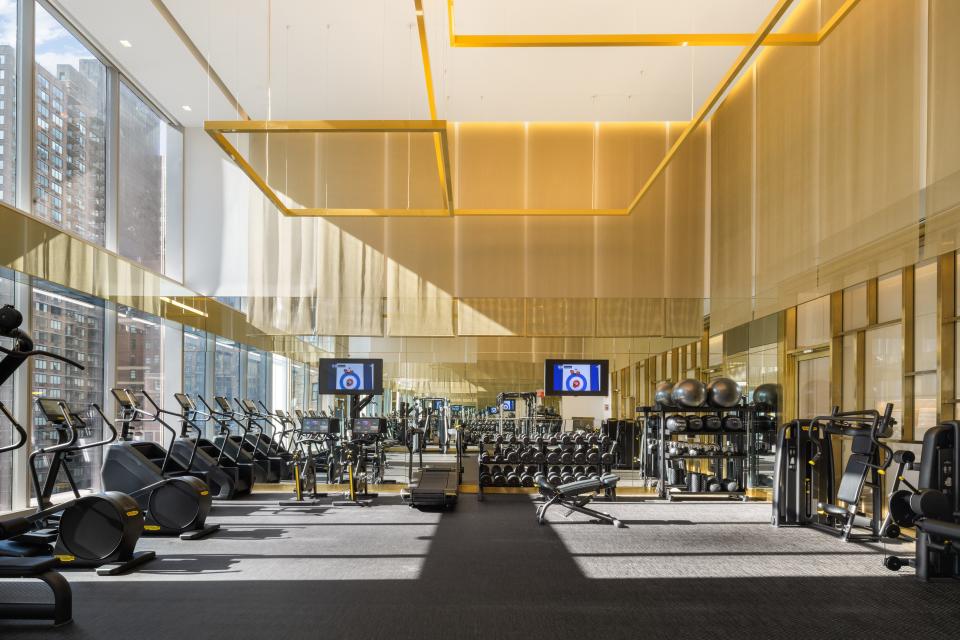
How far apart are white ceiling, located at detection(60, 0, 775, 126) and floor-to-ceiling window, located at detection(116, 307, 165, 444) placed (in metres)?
3.40

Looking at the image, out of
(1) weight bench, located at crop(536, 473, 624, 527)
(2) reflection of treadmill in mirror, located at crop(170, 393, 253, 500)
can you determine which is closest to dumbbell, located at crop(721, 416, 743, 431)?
(1) weight bench, located at crop(536, 473, 624, 527)

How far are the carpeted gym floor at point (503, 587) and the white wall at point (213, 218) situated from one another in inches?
213

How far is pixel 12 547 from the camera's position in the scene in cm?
520

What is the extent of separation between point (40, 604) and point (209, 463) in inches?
207

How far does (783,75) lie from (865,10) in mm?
2080

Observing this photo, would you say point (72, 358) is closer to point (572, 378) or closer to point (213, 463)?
point (213, 463)

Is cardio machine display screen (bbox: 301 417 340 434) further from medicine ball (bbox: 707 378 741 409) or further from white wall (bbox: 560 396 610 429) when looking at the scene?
medicine ball (bbox: 707 378 741 409)

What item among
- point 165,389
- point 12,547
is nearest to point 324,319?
point 165,389

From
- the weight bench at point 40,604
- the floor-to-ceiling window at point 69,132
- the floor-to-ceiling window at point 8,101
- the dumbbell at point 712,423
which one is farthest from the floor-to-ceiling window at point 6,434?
the dumbbell at point 712,423

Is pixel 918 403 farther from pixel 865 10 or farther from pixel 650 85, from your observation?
pixel 650 85

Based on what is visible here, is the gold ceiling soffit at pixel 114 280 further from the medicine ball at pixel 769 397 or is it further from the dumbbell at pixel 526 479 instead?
the medicine ball at pixel 769 397

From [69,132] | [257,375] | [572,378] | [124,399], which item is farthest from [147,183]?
[572,378]

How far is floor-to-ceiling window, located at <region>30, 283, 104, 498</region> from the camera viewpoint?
28.1 ft

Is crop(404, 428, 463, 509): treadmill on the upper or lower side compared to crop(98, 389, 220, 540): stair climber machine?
lower
